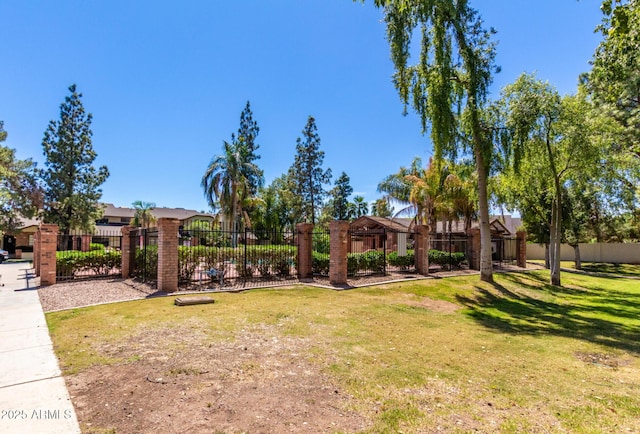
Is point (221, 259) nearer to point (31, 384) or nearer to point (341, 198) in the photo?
point (31, 384)

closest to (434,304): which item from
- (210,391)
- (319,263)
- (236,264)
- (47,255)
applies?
(319,263)

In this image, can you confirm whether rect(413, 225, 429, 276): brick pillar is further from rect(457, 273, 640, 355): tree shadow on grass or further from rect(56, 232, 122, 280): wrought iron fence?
rect(56, 232, 122, 280): wrought iron fence

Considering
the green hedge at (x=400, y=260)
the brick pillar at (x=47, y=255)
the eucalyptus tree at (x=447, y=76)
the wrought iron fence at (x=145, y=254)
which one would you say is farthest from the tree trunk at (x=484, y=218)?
the brick pillar at (x=47, y=255)

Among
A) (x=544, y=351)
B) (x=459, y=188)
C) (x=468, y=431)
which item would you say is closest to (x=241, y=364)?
(x=468, y=431)

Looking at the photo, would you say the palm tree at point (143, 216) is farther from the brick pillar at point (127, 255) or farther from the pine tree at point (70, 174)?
the brick pillar at point (127, 255)

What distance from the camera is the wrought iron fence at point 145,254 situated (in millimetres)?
12141

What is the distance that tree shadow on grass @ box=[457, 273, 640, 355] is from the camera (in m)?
7.86

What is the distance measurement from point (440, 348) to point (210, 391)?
3.98 metres

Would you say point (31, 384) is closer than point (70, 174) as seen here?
Yes

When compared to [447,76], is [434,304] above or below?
Answer: below

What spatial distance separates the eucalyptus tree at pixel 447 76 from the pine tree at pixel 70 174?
30173 mm

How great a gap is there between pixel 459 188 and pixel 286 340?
23545 millimetres

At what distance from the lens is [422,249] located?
16.2 m

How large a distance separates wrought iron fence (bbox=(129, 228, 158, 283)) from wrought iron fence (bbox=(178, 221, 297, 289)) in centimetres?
92
